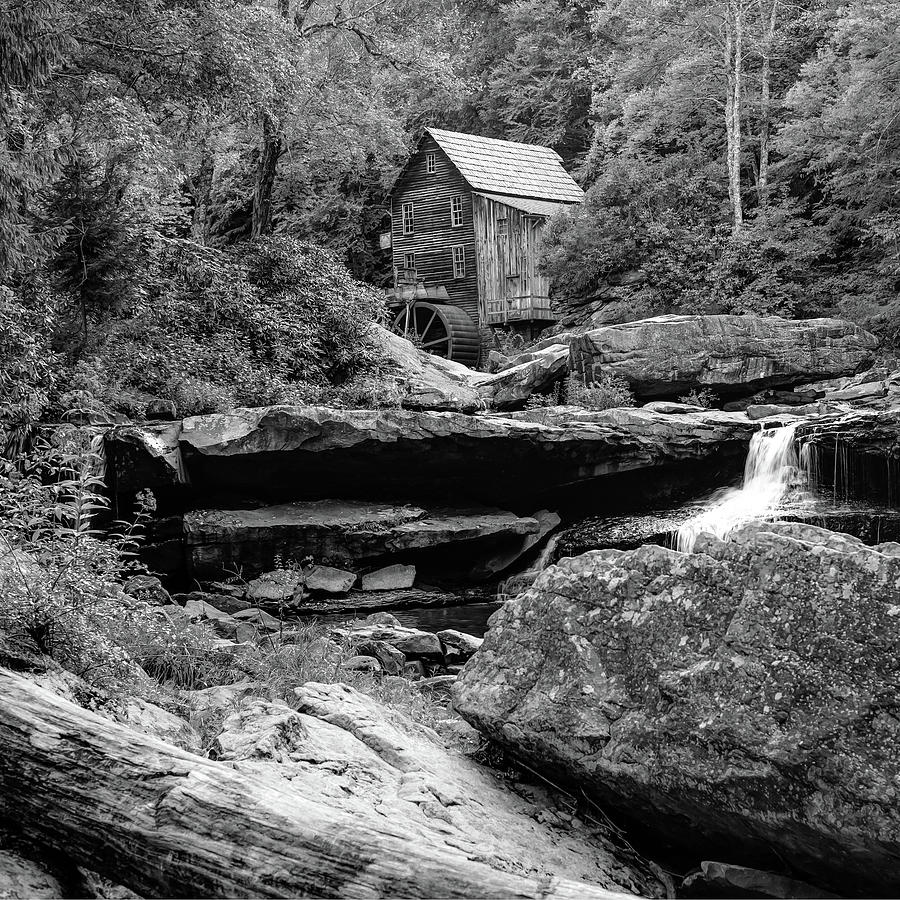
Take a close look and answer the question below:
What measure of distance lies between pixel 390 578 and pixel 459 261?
810 inches

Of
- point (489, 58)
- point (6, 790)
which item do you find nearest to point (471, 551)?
point (6, 790)

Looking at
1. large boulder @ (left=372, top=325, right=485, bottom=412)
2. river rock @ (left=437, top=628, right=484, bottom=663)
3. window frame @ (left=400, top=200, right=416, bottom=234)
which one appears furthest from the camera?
window frame @ (left=400, top=200, right=416, bottom=234)

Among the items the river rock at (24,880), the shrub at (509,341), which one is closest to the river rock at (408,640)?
the river rock at (24,880)

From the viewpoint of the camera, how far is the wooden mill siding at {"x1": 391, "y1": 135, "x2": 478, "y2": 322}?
3334 centimetres

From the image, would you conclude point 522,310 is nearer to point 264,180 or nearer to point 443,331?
point 443,331

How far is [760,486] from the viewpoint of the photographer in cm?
1546

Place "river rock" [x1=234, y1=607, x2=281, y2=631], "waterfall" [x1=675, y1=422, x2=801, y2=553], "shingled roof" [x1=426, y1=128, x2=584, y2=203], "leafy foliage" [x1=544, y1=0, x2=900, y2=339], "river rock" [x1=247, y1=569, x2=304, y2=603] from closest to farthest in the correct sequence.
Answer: "river rock" [x1=234, y1=607, x2=281, y2=631] < "river rock" [x1=247, y1=569, x2=304, y2=603] < "waterfall" [x1=675, y1=422, x2=801, y2=553] < "leafy foliage" [x1=544, y1=0, x2=900, y2=339] < "shingled roof" [x1=426, y1=128, x2=584, y2=203]

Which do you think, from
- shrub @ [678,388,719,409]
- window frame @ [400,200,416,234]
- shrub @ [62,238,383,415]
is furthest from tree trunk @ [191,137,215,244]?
shrub @ [678,388,719,409]

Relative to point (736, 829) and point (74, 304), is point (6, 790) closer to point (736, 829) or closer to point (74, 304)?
Result: point (736, 829)

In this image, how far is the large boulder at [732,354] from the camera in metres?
20.0

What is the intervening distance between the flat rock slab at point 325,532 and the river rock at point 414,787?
967cm

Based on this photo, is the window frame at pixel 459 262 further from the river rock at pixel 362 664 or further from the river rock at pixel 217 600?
the river rock at pixel 362 664

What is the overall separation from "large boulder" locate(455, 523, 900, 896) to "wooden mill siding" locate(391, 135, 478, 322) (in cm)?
2885

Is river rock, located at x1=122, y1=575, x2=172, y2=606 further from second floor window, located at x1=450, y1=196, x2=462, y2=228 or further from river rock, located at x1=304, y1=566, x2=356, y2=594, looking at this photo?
second floor window, located at x1=450, y1=196, x2=462, y2=228
